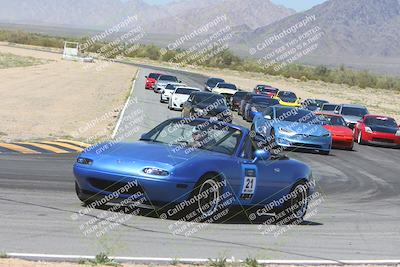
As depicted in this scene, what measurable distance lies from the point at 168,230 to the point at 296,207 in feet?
9.60

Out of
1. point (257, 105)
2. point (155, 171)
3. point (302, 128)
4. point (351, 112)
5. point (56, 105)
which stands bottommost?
point (56, 105)

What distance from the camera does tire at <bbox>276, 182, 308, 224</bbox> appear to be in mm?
12031

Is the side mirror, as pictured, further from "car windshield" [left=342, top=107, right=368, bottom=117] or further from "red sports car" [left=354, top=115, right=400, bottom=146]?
"car windshield" [left=342, top=107, right=368, bottom=117]

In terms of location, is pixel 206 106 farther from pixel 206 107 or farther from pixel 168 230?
pixel 168 230

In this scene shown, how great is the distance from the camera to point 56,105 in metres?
36.7

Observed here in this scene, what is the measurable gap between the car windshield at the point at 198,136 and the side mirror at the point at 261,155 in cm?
31

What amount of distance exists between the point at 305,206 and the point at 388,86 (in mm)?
104165

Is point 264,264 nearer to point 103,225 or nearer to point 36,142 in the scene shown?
point 103,225

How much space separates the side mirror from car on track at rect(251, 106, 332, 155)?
13469mm

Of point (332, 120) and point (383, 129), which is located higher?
point (332, 120)

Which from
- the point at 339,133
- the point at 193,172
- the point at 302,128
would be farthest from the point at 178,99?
the point at 193,172

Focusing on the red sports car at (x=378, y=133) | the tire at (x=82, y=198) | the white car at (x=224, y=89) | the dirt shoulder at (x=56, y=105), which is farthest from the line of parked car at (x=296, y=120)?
the dirt shoulder at (x=56, y=105)

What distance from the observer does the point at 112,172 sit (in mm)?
10250

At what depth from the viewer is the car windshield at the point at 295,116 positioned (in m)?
26.2
